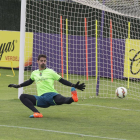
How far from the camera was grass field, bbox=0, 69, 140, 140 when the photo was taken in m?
8.27

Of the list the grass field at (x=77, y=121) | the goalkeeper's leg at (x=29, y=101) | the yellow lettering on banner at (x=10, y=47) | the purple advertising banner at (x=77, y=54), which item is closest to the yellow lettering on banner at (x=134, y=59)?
the purple advertising banner at (x=77, y=54)

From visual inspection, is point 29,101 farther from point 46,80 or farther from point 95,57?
point 95,57

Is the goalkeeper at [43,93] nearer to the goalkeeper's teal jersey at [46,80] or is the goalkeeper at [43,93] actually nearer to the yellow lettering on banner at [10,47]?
the goalkeeper's teal jersey at [46,80]

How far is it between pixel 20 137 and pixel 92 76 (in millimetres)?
13671

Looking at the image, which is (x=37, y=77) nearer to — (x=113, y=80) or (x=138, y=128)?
(x=138, y=128)

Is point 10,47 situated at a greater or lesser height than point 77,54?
greater

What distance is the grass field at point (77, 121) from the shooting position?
8.27 meters

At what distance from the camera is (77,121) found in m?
9.91

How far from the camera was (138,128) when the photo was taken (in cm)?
921

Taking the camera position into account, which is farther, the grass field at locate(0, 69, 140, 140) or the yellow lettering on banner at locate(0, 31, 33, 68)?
the yellow lettering on banner at locate(0, 31, 33, 68)

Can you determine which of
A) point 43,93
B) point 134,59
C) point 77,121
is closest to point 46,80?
point 43,93

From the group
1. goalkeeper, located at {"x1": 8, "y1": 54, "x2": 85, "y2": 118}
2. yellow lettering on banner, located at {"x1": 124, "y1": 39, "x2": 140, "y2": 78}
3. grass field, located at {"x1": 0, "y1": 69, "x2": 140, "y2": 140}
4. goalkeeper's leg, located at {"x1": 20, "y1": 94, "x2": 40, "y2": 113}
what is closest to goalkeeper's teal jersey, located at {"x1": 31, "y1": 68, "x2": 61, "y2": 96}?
goalkeeper, located at {"x1": 8, "y1": 54, "x2": 85, "y2": 118}

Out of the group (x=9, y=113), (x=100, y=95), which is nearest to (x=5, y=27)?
(x=100, y=95)

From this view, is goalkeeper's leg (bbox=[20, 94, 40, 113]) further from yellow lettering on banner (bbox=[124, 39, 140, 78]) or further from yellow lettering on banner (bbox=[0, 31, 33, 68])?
yellow lettering on banner (bbox=[0, 31, 33, 68])
